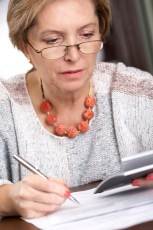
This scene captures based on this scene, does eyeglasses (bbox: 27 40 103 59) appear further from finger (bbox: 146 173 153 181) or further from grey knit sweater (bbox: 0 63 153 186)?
finger (bbox: 146 173 153 181)

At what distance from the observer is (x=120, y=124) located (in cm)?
152

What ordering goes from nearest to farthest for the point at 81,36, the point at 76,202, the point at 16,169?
the point at 76,202, the point at 81,36, the point at 16,169

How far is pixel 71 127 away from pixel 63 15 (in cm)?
33

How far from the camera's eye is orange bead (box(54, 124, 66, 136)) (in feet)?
4.79

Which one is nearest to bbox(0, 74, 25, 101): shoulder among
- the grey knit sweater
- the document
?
the grey knit sweater

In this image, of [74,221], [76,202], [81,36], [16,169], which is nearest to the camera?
[74,221]

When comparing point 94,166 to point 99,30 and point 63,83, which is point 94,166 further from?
point 99,30

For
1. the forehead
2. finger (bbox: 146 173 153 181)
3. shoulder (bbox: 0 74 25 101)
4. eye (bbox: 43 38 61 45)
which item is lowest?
→ finger (bbox: 146 173 153 181)

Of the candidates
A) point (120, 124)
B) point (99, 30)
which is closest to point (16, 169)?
point (120, 124)

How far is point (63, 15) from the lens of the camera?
132 cm

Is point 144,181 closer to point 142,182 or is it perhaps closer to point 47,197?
point 142,182

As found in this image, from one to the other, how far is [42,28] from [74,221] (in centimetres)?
58

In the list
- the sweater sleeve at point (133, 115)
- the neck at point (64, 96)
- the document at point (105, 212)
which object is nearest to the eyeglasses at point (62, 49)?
the neck at point (64, 96)

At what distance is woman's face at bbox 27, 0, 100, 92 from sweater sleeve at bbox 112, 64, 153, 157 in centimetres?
21
